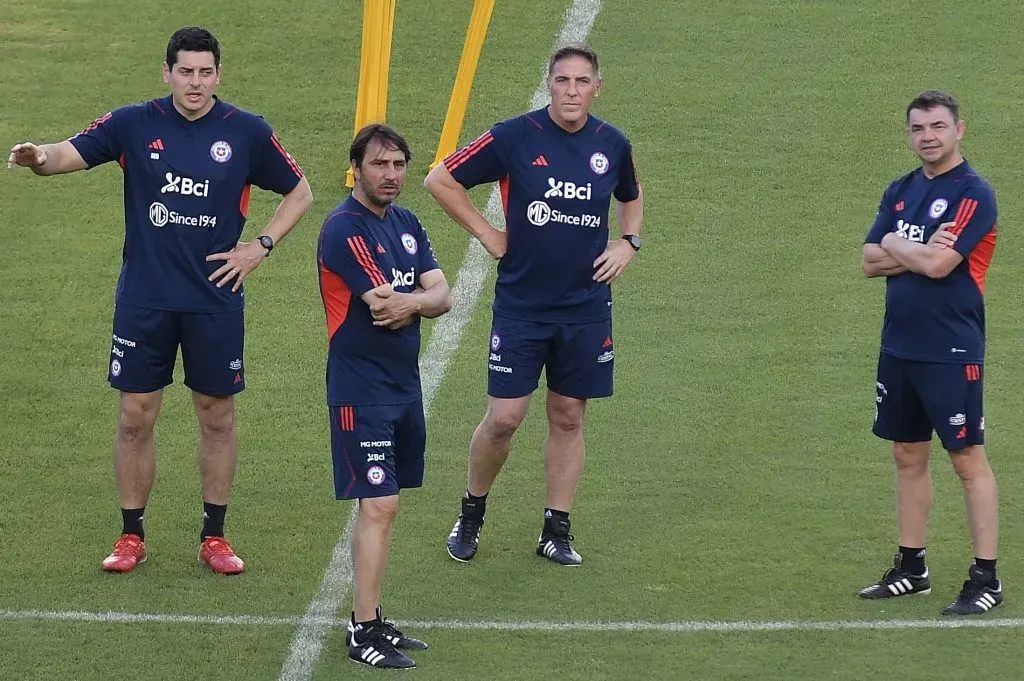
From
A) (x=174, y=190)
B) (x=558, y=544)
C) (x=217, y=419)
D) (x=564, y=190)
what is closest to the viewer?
(x=174, y=190)

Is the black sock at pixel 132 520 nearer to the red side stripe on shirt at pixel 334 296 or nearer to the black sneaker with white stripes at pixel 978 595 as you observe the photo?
the red side stripe on shirt at pixel 334 296

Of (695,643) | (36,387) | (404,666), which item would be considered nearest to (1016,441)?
(695,643)

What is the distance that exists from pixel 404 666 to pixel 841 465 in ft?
9.96

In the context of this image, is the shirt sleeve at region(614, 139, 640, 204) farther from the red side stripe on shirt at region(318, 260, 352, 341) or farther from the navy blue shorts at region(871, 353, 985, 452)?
the red side stripe on shirt at region(318, 260, 352, 341)

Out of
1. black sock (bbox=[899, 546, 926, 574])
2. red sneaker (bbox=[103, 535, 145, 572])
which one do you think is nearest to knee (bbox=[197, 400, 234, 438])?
red sneaker (bbox=[103, 535, 145, 572])

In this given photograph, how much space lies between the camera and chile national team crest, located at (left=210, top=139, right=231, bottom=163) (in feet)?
24.5

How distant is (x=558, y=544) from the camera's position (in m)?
7.88

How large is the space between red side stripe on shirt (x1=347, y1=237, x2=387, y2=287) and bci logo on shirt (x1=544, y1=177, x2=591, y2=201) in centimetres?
128

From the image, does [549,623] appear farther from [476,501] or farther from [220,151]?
[220,151]

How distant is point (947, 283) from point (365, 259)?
245cm

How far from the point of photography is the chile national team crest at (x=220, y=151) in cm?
747

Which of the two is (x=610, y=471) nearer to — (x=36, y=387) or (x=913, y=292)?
(x=913, y=292)

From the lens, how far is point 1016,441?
9000 millimetres

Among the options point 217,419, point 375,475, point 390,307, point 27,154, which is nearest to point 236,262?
point 217,419
